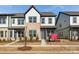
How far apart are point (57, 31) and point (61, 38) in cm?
21

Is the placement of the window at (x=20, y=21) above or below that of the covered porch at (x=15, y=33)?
above

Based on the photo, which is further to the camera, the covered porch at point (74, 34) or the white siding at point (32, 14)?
the white siding at point (32, 14)

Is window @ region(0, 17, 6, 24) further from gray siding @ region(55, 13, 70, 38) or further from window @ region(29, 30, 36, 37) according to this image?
gray siding @ region(55, 13, 70, 38)

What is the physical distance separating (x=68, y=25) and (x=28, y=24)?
1.02 metres

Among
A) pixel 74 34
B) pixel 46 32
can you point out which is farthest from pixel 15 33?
pixel 74 34

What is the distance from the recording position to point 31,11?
2986 millimetres

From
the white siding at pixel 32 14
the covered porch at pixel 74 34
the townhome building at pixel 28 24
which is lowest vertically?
the covered porch at pixel 74 34

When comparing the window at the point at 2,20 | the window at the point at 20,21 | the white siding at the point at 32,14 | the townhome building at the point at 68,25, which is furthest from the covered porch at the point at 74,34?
the window at the point at 2,20

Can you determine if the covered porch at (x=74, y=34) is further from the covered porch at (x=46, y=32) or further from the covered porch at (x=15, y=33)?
the covered porch at (x=15, y=33)

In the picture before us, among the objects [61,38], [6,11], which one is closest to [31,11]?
[6,11]

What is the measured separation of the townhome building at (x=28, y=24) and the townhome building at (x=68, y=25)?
15 centimetres

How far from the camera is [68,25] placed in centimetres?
291

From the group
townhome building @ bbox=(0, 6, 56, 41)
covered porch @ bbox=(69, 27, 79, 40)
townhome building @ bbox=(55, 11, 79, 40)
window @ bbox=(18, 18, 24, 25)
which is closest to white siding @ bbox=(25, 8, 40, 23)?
townhome building @ bbox=(0, 6, 56, 41)

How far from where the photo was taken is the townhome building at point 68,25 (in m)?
2.87
